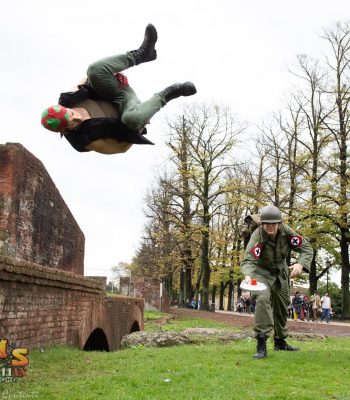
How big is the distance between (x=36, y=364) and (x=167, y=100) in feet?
16.4

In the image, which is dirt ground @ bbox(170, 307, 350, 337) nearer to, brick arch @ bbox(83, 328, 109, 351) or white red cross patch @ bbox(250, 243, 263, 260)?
brick arch @ bbox(83, 328, 109, 351)

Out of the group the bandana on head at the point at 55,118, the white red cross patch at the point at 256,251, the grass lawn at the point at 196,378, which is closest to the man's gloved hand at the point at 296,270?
the white red cross patch at the point at 256,251

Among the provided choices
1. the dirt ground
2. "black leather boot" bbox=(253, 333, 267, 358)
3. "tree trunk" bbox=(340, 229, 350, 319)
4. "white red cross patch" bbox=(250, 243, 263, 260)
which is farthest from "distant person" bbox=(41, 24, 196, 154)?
"tree trunk" bbox=(340, 229, 350, 319)

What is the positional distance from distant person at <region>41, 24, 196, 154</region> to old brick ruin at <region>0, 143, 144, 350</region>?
3.44 meters

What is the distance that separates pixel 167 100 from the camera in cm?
493

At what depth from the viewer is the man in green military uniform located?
24.2 ft

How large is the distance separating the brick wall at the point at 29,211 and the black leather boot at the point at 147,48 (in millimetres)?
9200

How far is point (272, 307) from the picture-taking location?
7992mm

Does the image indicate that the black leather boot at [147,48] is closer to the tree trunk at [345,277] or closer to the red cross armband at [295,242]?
the red cross armband at [295,242]

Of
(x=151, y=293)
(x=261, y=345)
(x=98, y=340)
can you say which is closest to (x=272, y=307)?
(x=261, y=345)

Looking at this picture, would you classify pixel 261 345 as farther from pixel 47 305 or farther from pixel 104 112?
pixel 104 112

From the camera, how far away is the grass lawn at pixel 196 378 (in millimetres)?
5336

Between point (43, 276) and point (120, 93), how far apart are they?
5340 mm

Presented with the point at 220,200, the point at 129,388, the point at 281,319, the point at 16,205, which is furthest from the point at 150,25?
the point at 220,200
